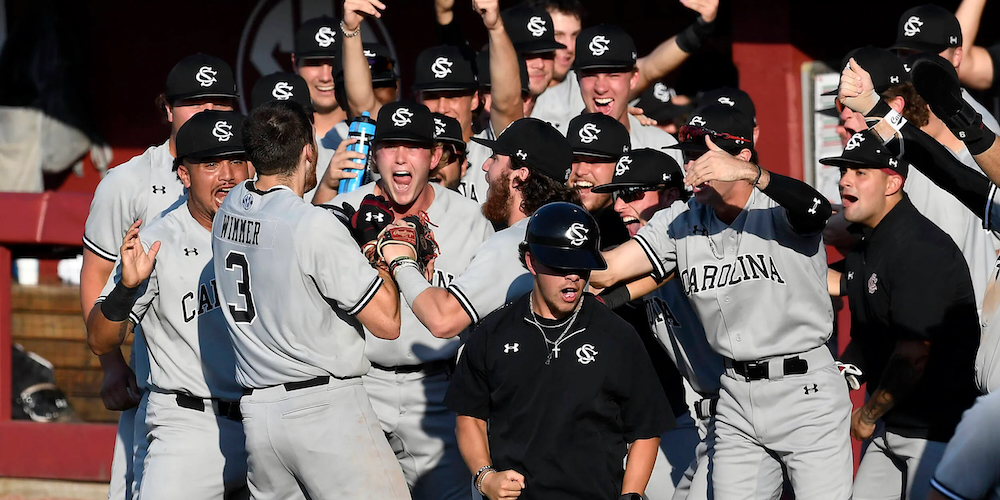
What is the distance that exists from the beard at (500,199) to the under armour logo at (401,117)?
16.1 inches

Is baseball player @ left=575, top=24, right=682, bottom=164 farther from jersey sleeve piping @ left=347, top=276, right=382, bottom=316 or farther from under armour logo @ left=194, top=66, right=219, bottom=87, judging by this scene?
jersey sleeve piping @ left=347, top=276, right=382, bottom=316

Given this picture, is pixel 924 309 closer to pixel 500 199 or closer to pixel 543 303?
pixel 543 303

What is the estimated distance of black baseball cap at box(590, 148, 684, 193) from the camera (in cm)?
481

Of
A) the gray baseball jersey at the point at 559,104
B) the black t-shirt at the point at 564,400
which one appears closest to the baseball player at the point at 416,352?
the black t-shirt at the point at 564,400

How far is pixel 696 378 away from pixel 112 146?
668 centimetres

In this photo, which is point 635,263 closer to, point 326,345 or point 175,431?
point 326,345

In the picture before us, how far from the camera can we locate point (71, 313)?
23.5 ft

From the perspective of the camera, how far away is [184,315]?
4656 mm

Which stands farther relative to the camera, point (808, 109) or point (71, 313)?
point (808, 109)

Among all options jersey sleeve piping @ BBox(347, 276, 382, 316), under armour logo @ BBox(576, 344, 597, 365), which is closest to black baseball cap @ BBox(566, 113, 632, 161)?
jersey sleeve piping @ BBox(347, 276, 382, 316)

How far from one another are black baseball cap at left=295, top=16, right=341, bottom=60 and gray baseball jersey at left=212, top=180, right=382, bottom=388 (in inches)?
76.2

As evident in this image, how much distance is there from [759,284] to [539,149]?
883mm

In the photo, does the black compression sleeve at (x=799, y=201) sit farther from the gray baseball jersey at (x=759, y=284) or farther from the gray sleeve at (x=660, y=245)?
the gray sleeve at (x=660, y=245)

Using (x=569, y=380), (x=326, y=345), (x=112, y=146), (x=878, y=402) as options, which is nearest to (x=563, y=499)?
(x=569, y=380)
